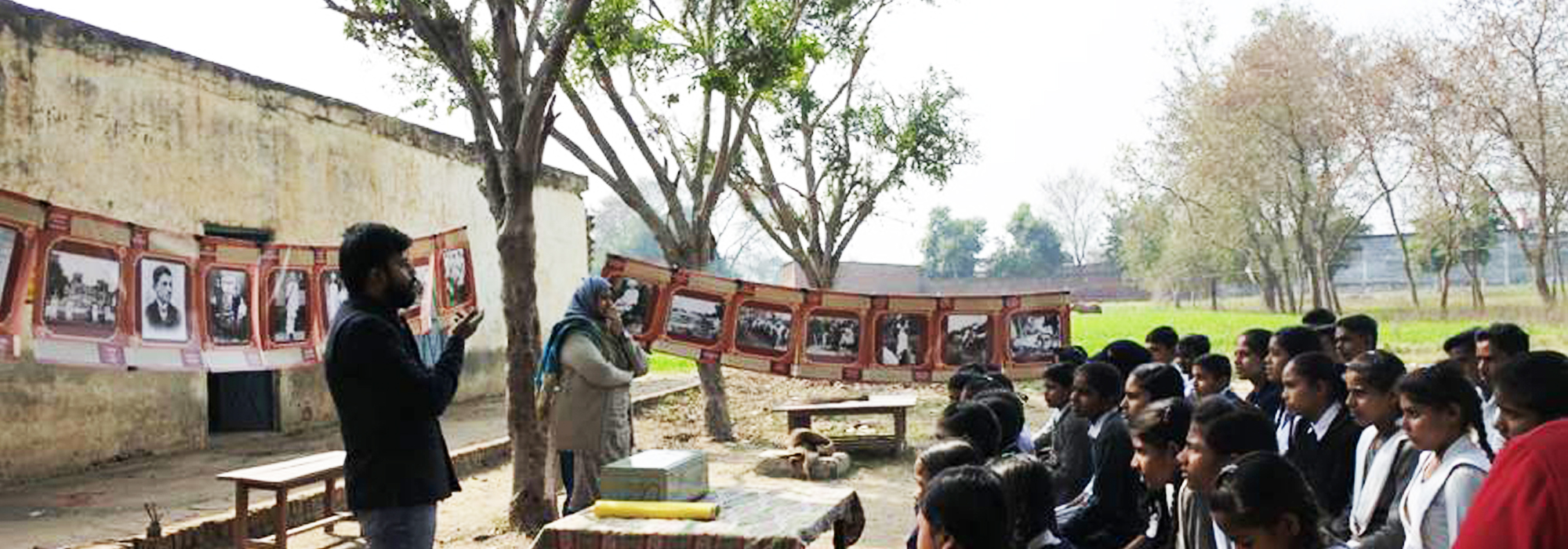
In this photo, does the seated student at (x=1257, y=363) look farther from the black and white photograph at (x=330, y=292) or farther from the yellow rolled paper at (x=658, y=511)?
the black and white photograph at (x=330, y=292)

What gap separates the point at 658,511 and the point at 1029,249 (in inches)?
2272

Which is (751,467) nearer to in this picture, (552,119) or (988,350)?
(988,350)

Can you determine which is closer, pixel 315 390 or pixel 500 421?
pixel 315 390

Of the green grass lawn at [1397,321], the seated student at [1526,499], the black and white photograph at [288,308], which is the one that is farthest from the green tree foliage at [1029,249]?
the seated student at [1526,499]

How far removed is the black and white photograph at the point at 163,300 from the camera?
7.38 meters

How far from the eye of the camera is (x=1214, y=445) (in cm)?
306

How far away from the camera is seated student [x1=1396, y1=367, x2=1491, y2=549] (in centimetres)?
277

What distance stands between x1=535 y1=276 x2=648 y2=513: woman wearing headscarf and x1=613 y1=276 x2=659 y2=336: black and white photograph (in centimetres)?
372

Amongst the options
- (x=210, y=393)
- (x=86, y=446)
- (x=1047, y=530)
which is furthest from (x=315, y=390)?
(x=1047, y=530)

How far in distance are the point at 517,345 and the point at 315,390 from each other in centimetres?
541

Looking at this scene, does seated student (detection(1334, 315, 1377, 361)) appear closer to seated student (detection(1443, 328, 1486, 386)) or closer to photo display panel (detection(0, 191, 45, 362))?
seated student (detection(1443, 328, 1486, 386))

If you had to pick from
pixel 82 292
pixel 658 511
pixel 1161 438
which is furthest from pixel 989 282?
pixel 1161 438

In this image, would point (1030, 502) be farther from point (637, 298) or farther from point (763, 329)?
point (763, 329)

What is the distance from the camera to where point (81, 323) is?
6973mm
